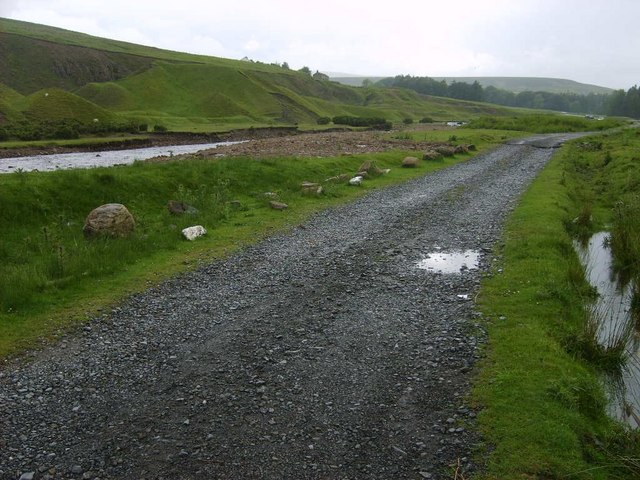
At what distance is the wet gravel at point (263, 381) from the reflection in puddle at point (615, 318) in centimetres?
270

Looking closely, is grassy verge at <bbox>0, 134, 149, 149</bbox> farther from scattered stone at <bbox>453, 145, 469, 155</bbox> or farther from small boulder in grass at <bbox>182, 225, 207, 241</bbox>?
small boulder in grass at <bbox>182, 225, 207, 241</bbox>

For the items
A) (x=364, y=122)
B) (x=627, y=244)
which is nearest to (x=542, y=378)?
(x=627, y=244)

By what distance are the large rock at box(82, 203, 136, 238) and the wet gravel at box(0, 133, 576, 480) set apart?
3.96m

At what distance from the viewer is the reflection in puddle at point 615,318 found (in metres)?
8.84

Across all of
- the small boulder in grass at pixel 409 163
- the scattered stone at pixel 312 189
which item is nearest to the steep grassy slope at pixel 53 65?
the small boulder in grass at pixel 409 163

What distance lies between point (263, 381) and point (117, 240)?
938 cm

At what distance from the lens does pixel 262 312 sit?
11609 mm

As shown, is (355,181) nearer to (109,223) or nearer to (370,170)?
(370,170)

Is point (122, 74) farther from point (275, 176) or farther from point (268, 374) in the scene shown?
point (268, 374)

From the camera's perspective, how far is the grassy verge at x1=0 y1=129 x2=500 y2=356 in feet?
38.2

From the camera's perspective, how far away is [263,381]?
8.67m

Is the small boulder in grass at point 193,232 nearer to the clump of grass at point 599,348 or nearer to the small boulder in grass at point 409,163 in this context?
the clump of grass at point 599,348

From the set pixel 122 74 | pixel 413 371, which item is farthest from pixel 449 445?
pixel 122 74

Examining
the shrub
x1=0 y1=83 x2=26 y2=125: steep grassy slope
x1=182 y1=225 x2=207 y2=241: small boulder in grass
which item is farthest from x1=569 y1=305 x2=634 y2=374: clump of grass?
the shrub
